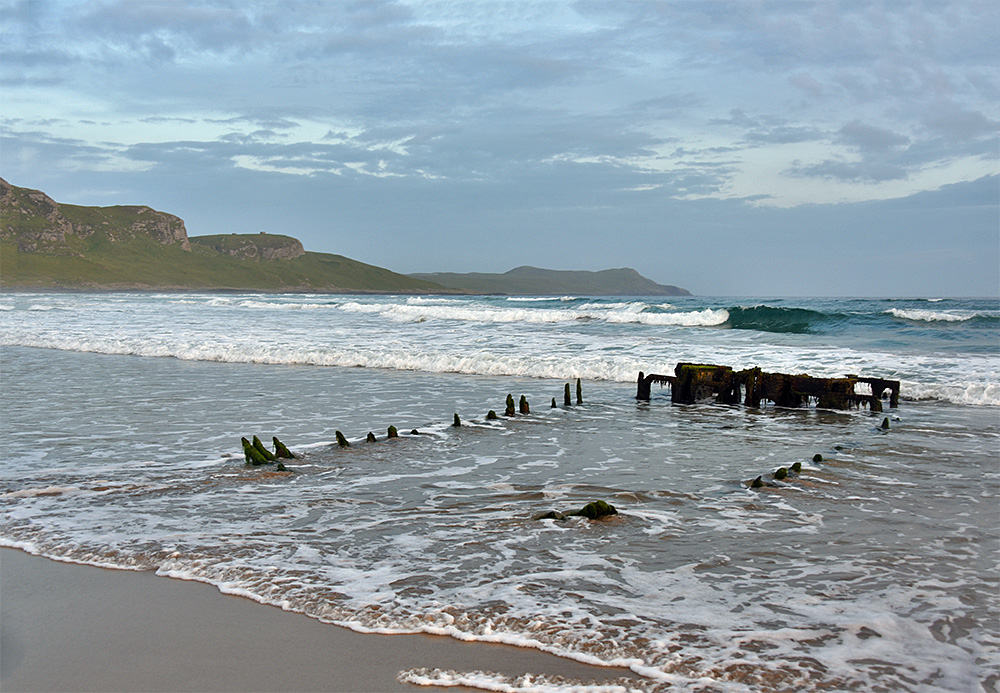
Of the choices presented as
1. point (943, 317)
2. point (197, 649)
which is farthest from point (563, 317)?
point (197, 649)

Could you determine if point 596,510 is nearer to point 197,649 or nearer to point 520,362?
point 197,649

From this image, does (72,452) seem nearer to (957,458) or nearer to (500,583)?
(500,583)

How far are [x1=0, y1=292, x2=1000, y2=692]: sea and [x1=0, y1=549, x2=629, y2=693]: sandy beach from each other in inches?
5.7

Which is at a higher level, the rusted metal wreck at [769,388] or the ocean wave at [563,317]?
the ocean wave at [563,317]

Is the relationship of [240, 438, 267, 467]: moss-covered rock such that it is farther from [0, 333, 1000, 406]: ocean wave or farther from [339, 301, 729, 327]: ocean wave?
[339, 301, 729, 327]: ocean wave

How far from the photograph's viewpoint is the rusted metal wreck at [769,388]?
13.2 metres

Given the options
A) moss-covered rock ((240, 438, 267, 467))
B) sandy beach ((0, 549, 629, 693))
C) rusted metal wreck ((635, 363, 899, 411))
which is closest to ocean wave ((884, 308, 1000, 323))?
rusted metal wreck ((635, 363, 899, 411))

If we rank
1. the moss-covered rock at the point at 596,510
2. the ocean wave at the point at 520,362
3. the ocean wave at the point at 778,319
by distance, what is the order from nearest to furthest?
1. the moss-covered rock at the point at 596,510
2. the ocean wave at the point at 520,362
3. the ocean wave at the point at 778,319

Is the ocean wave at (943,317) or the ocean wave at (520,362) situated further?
the ocean wave at (943,317)

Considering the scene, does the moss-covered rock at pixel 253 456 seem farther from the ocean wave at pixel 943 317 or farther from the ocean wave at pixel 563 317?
the ocean wave at pixel 943 317

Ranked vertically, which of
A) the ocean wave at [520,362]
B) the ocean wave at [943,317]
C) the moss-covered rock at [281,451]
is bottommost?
the moss-covered rock at [281,451]

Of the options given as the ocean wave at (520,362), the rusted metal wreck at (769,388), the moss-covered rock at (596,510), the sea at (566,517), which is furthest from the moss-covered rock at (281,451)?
the ocean wave at (520,362)

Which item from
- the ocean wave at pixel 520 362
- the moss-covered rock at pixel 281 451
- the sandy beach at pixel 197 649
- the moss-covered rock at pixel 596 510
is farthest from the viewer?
the ocean wave at pixel 520 362

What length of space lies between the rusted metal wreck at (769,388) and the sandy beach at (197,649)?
10.3m
